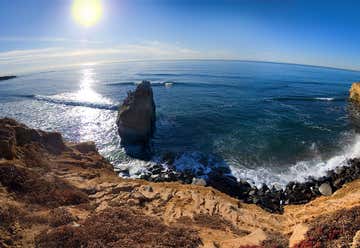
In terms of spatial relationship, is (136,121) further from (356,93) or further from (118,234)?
(356,93)

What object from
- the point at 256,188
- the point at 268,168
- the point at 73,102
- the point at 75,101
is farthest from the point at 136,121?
the point at 75,101

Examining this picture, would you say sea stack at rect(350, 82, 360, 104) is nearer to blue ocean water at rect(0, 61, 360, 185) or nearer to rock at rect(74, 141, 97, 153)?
blue ocean water at rect(0, 61, 360, 185)

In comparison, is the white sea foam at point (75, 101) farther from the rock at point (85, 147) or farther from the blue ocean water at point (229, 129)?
the rock at point (85, 147)

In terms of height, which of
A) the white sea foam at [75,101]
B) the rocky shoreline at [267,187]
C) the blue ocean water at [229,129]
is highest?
the white sea foam at [75,101]

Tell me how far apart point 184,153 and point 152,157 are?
3.81 meters

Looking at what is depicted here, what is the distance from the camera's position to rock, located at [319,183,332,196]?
59.5ft

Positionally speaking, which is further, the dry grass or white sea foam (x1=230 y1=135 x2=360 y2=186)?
white sea foam (x1=230 y1=135 x2=360 y2=186)

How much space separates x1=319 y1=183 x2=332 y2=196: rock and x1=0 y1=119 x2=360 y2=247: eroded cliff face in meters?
0.76

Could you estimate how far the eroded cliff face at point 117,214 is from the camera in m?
8.29

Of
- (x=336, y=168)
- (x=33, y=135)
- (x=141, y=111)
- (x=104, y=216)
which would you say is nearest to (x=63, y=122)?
(x=141, y=111)

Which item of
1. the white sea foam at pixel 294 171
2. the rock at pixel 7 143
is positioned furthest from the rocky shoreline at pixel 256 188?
the rock at pixel 7 143

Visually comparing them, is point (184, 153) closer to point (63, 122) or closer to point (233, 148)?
point (233, 148)

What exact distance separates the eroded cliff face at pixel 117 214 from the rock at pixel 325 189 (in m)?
0.76

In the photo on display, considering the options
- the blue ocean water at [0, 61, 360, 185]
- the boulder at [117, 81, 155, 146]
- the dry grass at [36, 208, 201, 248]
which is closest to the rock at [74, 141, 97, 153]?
the blue ocean water at [0, 61, 360, 185]
